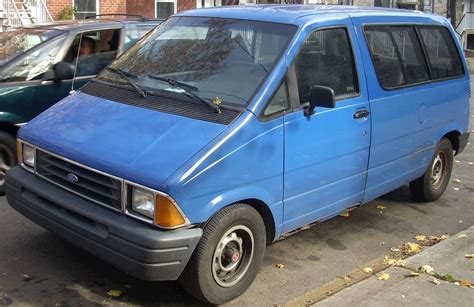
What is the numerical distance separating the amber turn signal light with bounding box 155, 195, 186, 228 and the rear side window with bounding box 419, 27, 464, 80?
11.4 feet

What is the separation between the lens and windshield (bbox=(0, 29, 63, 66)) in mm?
6164

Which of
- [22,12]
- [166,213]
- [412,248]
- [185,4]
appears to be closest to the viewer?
[166,213]

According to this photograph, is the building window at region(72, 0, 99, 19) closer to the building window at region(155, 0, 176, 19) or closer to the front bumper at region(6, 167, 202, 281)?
the building window at region(155, 0, 176, 19)

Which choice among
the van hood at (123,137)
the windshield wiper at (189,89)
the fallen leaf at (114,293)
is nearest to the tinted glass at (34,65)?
the van hood at (123,137)

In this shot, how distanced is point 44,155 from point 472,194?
4842mm

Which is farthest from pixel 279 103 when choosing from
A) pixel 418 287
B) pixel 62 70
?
pixel 62 70

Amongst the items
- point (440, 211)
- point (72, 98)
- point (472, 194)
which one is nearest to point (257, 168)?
point (72, 98)

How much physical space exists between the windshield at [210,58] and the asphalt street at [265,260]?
135cm

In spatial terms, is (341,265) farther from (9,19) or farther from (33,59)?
(9,19)

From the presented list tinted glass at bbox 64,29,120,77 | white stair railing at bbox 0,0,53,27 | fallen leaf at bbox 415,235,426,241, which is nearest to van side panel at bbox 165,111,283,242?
fallen leaf at bbox 415,235,426,241

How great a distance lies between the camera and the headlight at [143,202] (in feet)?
10.8

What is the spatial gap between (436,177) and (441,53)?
4.36 feet

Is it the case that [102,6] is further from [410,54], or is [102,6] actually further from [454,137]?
[410,54]

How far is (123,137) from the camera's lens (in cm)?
363
